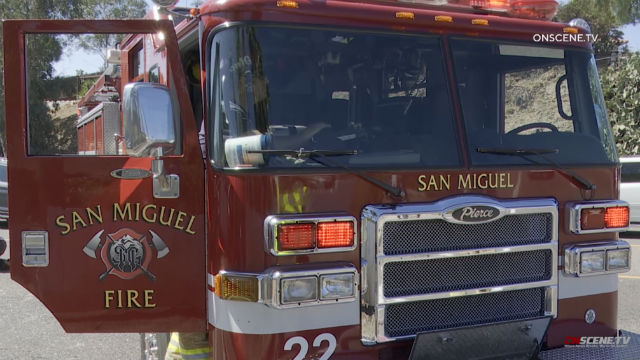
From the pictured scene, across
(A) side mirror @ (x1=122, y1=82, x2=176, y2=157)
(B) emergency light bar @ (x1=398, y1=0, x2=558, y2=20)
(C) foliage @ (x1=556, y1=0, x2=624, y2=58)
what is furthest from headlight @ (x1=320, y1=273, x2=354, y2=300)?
(C) foliage @ (x1=556, y1=0, x2=624, y2=58)

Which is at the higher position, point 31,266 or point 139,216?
point 139,216

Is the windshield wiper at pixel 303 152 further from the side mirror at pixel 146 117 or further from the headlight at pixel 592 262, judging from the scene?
the headlight at pixel 592 262

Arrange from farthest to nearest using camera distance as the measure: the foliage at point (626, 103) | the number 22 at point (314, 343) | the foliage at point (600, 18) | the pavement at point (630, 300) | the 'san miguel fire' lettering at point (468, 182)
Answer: the foliage at point (600, 18)
the foliage at point (626, 103)
the pavement at point (630, 300)
the 'san miguel fire' lettering at point (468, 182)
the number 22 at point (314, 343)

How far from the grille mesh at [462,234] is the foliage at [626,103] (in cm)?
1402

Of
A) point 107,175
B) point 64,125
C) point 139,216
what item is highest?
point 64,125

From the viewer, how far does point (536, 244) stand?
3.39m

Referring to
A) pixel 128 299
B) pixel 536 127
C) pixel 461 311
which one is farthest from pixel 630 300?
pixel 128 299

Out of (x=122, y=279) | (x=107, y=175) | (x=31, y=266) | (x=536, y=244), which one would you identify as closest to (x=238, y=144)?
(x=107, y=175)

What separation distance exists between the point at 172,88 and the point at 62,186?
718 mm

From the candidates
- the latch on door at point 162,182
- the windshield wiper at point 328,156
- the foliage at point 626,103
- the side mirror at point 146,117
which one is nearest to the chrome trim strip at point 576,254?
the windshield wiper at point 328,156

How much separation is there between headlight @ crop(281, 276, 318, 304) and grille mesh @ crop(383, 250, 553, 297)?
0.38 metres

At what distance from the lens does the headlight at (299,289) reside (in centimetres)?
286

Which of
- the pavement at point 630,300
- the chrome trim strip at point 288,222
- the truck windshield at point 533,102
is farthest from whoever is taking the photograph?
the pavement at point 630,300

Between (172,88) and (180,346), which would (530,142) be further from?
(180,346)
